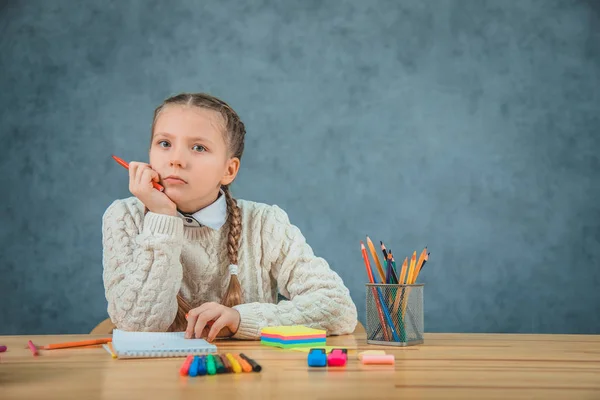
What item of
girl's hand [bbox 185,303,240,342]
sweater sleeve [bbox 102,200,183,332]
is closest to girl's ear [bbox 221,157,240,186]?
sweater sleeve [bbox 102,200,183,332]

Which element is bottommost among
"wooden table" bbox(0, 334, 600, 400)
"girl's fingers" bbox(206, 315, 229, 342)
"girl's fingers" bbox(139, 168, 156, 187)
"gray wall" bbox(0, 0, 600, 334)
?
"wooden table" bbox(0, 334, 600, 400)

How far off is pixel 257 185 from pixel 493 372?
207cm

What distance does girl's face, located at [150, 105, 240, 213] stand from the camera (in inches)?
57.0

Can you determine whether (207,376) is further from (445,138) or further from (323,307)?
(445,138)

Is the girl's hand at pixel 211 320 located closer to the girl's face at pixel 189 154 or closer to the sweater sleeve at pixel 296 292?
the sweater sleeve at pixel 296 292

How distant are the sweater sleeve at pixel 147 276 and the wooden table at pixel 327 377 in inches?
9.4

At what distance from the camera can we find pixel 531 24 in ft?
9.53

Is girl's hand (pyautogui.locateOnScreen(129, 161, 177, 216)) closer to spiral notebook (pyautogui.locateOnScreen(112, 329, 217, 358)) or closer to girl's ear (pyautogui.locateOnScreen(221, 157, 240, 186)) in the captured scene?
girl's ear (pyautogui.locateOnScreen(221, 157, 240, 186))

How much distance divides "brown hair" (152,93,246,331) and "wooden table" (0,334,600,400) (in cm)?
36

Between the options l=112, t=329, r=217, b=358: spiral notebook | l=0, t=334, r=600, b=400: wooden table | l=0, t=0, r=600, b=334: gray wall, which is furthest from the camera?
l=0, t=0, r=600, b=334: gray wall

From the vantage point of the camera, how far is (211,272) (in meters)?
1.54

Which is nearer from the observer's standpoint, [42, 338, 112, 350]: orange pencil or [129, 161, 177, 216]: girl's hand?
[42, 338, 112, 350]: orange pencil

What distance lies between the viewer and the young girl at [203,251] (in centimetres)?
135

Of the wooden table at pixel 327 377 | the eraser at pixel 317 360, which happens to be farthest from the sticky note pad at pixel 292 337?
the eraser at pixel 317 360
